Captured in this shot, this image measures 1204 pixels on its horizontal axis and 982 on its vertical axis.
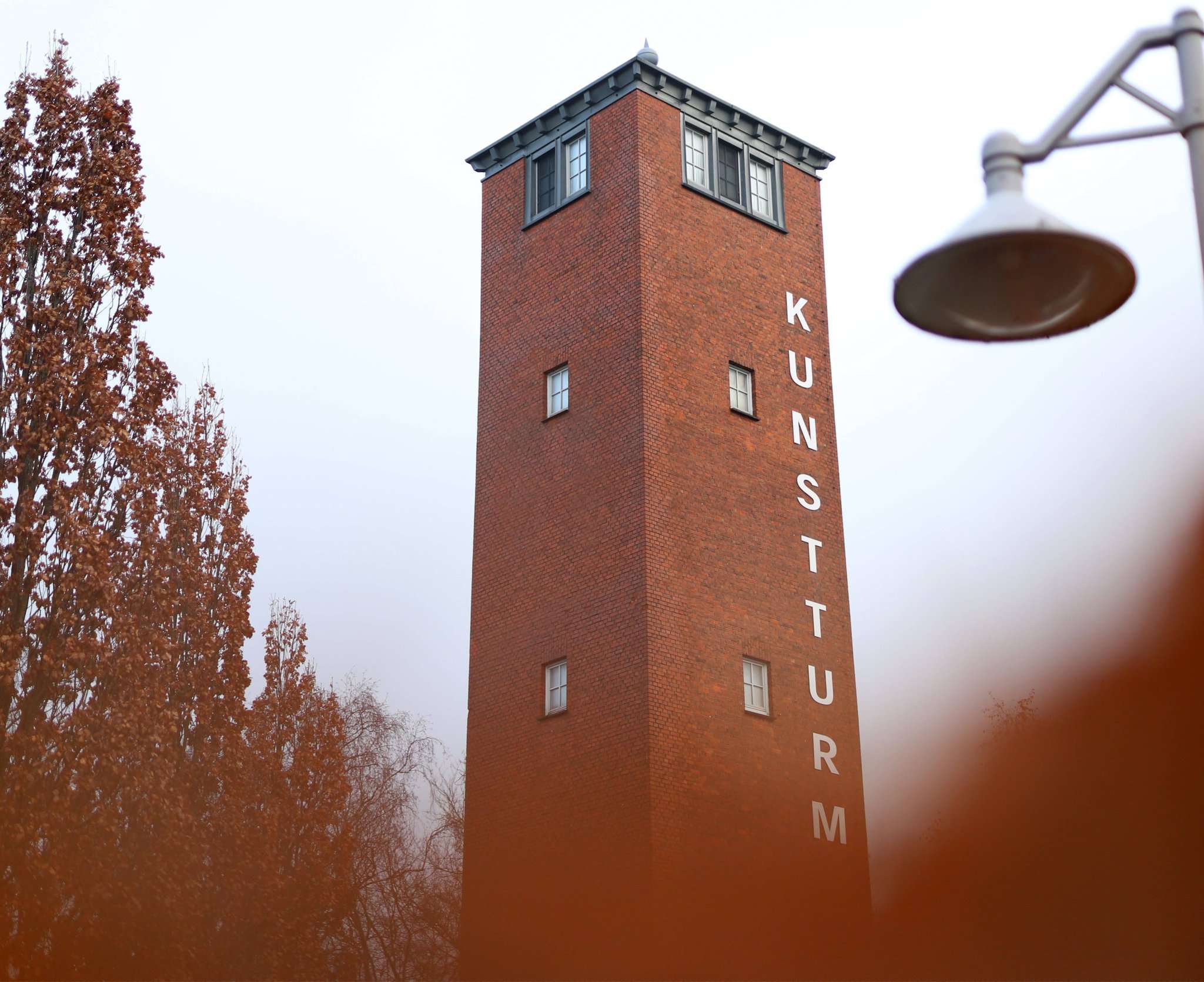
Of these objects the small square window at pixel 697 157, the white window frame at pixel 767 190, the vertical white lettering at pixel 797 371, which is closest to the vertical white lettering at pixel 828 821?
the vertical white lettering at pixel 797 371

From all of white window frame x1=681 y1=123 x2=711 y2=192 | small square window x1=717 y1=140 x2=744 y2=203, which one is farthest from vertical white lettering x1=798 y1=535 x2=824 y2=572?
white window frame x1=681 y1=123 x2=711 y2=192

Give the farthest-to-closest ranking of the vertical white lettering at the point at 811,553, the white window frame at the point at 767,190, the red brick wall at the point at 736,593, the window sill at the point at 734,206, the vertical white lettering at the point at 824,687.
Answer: the white window frame at the point at 767,190, the window sill at the point at 734,206, the vertical white lettering at the point at 811,553, the vertical white lettering at the point at 824,687, the red brick wall at the point at 736,593

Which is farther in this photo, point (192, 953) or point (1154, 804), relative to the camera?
point (1154, 804)

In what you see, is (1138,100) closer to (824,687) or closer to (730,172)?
(824,687)

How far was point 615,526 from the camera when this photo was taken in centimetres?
2928

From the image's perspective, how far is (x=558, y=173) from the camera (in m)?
33.3

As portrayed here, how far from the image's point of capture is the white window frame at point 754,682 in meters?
29.3

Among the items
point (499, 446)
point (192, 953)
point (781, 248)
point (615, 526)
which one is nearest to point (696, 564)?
point (615, 526)

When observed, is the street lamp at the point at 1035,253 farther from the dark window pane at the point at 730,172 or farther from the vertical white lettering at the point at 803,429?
the dark window pane at the point at 730,172

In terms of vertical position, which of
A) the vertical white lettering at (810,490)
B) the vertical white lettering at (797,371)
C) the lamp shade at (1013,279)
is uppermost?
the vertical white lettering at (797,371)

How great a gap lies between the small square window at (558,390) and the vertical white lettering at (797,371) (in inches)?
186

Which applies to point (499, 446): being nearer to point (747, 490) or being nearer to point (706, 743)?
point (747, 490)

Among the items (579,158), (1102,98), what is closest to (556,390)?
→ (579,158)

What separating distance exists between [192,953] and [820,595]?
13417 mm
